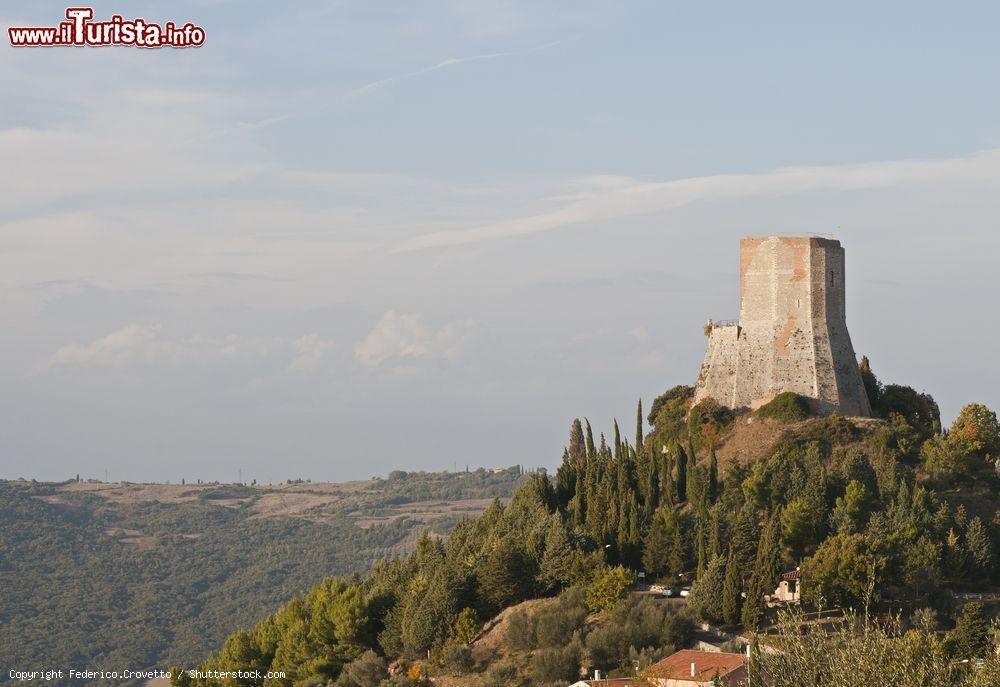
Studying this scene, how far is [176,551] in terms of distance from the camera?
142 metres

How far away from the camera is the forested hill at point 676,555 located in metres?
46.9

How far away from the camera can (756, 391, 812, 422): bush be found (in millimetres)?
63438

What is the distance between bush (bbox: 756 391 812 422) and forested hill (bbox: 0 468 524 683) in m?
55.4

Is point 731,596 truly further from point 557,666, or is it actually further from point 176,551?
point 176,551

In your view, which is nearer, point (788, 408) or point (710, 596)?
point (710, 596)

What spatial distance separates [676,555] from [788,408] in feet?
46.1

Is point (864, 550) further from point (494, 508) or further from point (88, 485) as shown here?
point (88, 485)

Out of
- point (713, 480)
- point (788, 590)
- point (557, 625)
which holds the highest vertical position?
point (713, 480)

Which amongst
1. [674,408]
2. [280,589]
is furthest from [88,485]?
[674,408]

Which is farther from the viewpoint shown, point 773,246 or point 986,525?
point 773,246

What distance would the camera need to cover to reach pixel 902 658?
29.9 metres

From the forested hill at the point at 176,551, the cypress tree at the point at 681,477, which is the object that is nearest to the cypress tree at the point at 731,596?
the cypress tree at the point at 681,477

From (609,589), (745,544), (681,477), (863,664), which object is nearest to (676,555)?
(745,544)

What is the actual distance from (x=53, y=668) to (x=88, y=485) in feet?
243
